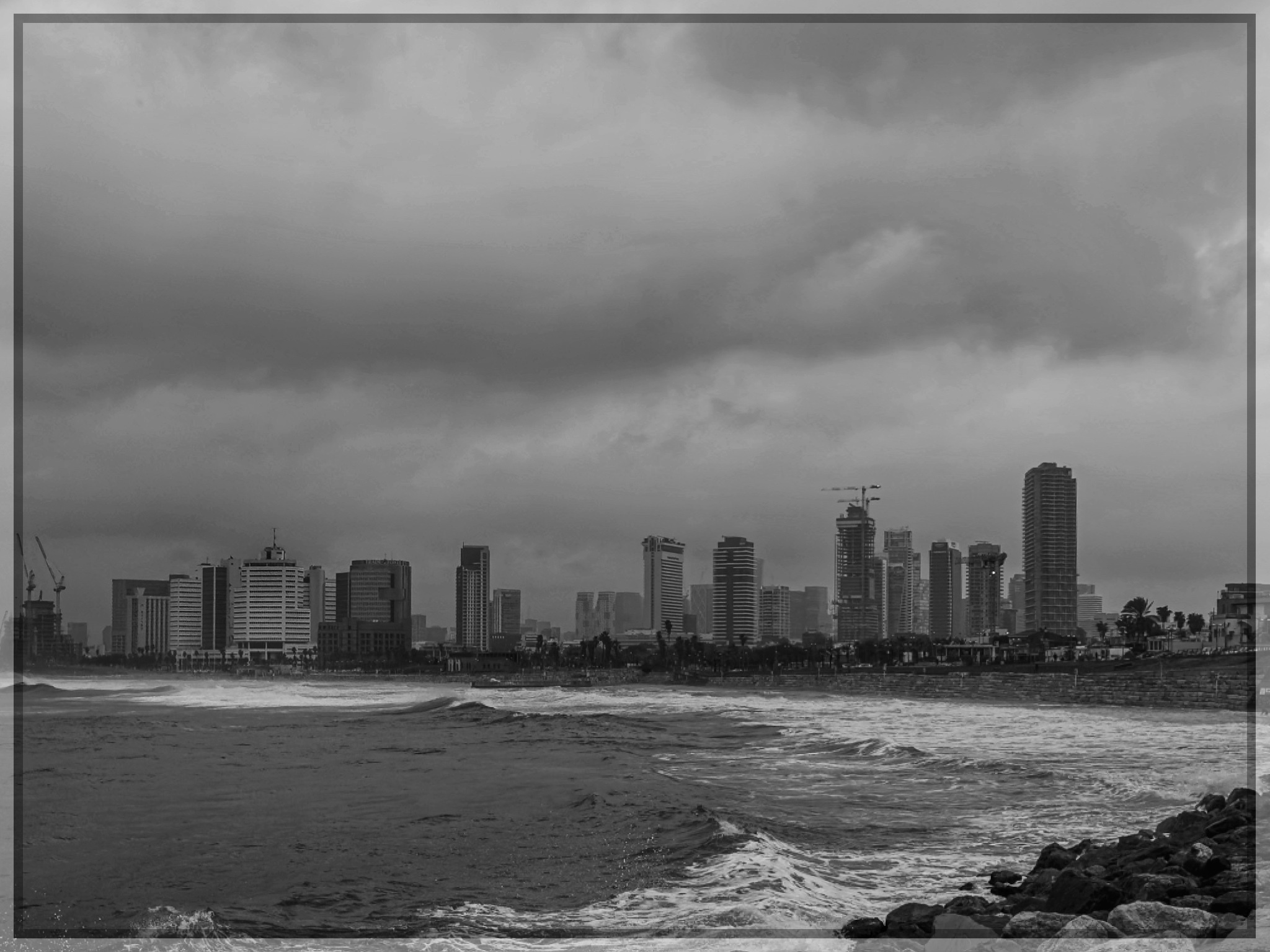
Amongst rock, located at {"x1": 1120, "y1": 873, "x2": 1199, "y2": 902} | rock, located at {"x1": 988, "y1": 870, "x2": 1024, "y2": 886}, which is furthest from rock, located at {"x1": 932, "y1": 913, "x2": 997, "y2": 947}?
rock, located at {"x1": 988, "y1": 870, "x2": 1024, "y2": 886}

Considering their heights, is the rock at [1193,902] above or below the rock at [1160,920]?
below

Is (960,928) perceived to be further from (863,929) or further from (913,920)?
(863,929)

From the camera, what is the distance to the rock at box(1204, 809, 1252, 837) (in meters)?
13.0

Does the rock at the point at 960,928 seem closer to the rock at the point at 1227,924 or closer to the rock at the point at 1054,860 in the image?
the rock at the point at 1227,924

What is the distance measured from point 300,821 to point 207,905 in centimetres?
627

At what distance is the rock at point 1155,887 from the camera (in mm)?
9727

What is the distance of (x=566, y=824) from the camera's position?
17938 mm

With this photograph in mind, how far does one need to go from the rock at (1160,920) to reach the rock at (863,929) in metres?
2.16

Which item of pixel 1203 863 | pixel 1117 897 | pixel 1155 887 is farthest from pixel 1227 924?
pixel 1203 863

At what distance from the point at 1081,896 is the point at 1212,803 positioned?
318 inches

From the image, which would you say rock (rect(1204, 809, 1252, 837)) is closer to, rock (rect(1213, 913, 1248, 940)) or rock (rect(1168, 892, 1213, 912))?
rock (rect(1168, 892, 1213, 912))

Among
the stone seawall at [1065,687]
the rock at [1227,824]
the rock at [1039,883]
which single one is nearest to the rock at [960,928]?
the rock at [1039,883]

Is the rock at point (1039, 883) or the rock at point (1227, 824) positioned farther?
the rock at point (1227, 824)

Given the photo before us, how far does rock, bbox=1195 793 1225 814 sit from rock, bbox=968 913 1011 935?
7.50 meters
